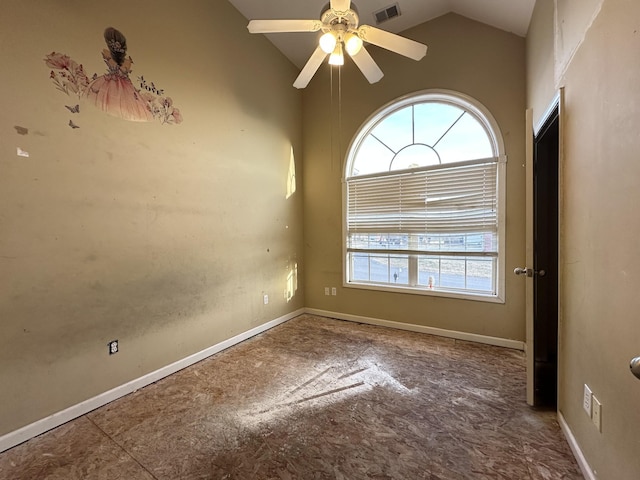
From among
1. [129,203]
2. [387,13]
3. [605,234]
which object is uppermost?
[387,13]

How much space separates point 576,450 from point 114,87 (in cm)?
370

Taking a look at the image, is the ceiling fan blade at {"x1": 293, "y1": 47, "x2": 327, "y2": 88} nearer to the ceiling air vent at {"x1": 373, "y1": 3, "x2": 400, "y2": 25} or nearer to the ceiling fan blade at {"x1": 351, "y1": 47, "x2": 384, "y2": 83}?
the ceiling fan blade at {"x1": 351, "y1": 47, "x2": 384, "y2": 83}

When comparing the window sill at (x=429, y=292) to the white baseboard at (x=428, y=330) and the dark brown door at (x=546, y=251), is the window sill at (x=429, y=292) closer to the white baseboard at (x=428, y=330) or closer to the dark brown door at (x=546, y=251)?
the white baseboard at (x=428, y=330)

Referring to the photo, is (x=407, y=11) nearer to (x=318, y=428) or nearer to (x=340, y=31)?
(x=340, y=31)

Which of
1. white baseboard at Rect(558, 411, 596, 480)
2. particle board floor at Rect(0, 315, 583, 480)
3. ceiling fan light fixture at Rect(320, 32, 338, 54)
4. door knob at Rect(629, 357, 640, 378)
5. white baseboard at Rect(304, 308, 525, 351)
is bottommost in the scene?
particle board floor at Rect(0, 315, 583, 480)

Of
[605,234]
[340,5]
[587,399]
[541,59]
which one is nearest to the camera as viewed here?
[605,234]

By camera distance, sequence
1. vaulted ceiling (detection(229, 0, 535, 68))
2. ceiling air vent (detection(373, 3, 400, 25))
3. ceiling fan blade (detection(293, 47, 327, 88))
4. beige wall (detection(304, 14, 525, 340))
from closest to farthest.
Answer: ceiling fan blade (detection(293, 47, 327, 88))
vaulted ceiling (detection(229, 0, 535, 68))
beige wall (detection(304, 14, 525, 340))
ceiling air vent (detection(373, 3, 400, 25))

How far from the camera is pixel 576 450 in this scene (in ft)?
4.89

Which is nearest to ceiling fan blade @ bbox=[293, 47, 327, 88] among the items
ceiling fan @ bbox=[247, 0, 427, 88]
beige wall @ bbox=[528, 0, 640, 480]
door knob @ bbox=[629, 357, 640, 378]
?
ceiling fan @ bbox=[247, 0, 427, 88]

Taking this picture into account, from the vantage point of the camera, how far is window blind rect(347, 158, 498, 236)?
3027 mm

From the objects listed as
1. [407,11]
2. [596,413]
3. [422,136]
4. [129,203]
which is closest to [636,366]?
[596,413]

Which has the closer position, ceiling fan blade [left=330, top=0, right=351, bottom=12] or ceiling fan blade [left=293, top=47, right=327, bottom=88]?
ceiling fan blade [left=330, top=0, right=351, bottom=12]

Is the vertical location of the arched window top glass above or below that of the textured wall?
above

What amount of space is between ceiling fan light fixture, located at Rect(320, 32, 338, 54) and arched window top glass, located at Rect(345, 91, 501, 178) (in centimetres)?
177
